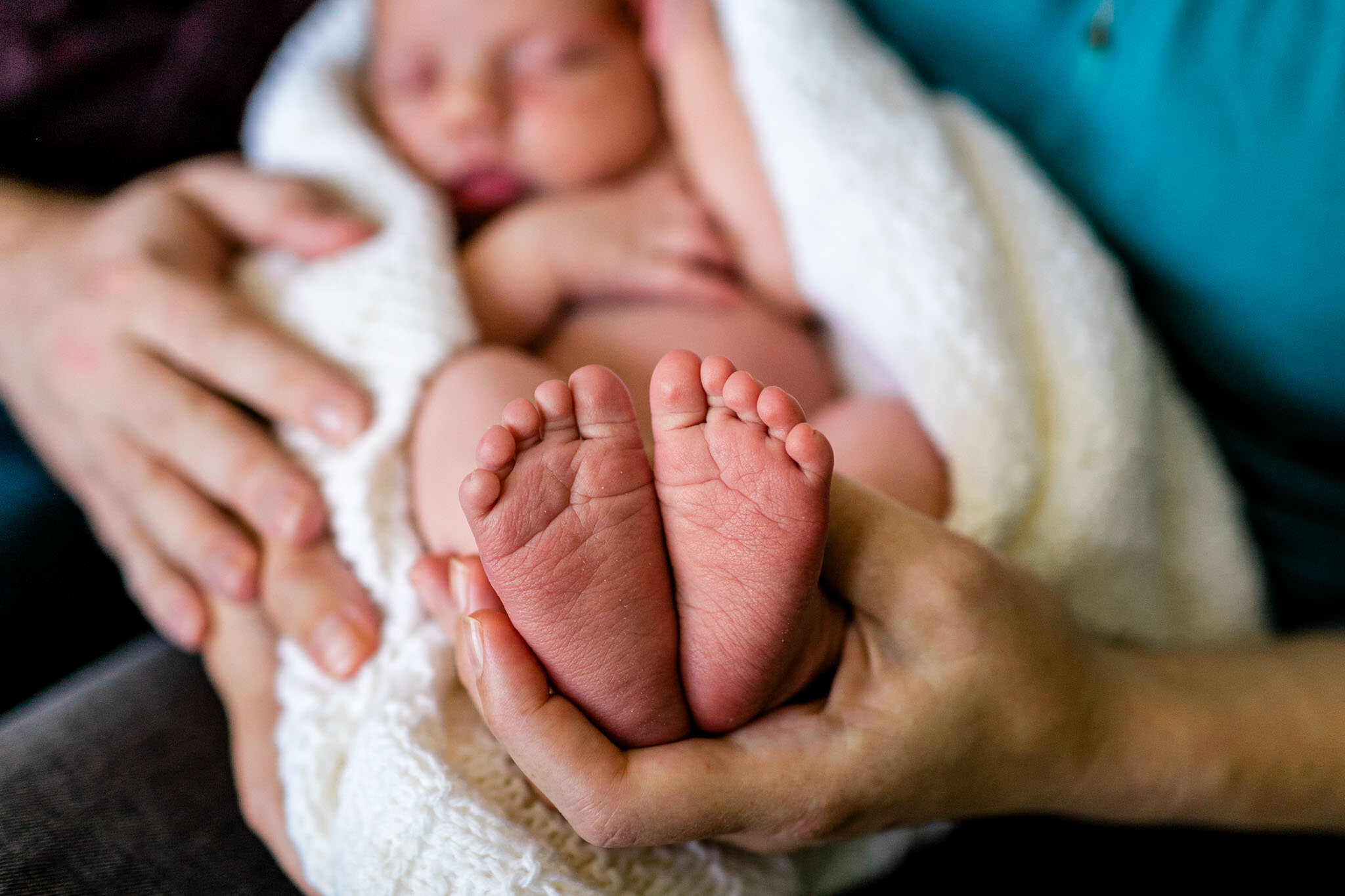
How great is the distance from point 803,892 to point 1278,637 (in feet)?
1.45

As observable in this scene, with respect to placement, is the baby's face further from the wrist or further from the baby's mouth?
the wrist

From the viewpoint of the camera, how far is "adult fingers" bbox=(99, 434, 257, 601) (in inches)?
23.7

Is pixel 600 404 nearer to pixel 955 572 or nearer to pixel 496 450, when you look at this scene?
pixel 496 450

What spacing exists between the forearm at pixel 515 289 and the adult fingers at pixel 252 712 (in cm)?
30

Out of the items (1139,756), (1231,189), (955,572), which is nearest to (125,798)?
(955,572)

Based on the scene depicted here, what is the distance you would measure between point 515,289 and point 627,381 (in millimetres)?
204

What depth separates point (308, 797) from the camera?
48cm

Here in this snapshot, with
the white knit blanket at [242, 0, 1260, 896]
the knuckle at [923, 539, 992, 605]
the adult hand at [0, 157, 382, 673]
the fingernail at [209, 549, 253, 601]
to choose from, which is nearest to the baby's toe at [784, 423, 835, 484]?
the knuckle at [923, 539, 992, 605]

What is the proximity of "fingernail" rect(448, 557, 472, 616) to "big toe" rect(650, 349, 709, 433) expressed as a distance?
135 mm

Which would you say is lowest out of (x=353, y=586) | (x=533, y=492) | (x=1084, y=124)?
(x=353, y=586)

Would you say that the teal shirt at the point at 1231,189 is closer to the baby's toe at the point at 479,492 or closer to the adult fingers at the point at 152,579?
the baby's toe at the point at 479,492

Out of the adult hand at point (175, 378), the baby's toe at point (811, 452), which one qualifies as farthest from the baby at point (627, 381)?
the adult hand at point (175, 378)

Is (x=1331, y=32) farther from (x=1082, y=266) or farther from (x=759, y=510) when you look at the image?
(x=759, y=510)

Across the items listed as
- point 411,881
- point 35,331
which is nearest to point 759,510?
point 411,881
